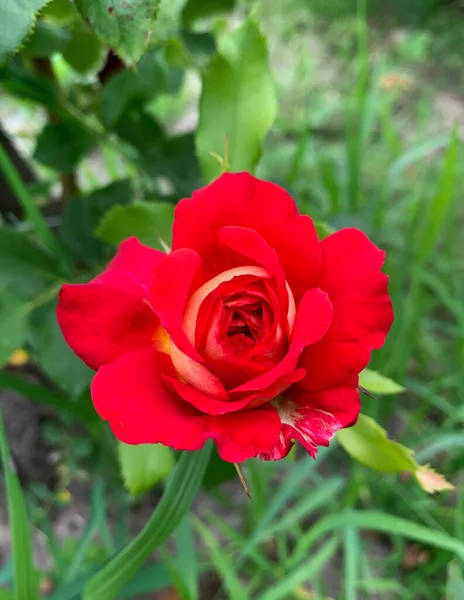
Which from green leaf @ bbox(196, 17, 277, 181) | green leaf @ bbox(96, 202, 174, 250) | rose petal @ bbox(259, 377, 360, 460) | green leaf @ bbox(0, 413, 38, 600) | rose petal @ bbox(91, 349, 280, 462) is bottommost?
green leaf @ bbox(0, 413, 38, 600)

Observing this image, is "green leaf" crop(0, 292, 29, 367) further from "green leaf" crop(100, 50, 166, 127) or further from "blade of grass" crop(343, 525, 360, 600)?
"blade of grass" crop(343, 525, 360, 600)

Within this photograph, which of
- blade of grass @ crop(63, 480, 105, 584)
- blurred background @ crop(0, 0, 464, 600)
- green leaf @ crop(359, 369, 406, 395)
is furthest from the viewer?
blade of grass @ crop(63, 480, 105, 584)

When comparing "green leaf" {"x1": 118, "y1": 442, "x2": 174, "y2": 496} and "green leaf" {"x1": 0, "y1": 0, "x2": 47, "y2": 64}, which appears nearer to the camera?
"green leaf" {"x1": 0, "y1": 0, "x2": 47, "y2": 64}

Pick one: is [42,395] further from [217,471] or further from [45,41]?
[45,41]

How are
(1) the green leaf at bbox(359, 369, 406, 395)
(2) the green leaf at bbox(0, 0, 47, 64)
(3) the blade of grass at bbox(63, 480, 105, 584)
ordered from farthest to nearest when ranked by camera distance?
(3) the blade of grass at bbox(63, 480, 105, 584), (1) the green leaf at bbox(359, 369, 406, 395), (2) the green leaf at bbox(0, 0, 47, 64)

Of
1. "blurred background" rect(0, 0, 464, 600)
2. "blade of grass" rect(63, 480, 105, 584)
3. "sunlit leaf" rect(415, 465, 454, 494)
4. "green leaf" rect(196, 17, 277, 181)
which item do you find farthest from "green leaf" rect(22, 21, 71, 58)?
Result: "blade of grass" rect(63, 480, 105, 584)

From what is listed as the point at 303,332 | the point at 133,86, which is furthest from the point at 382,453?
the point at 133,86

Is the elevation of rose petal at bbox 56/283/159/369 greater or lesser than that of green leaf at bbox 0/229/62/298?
greater
